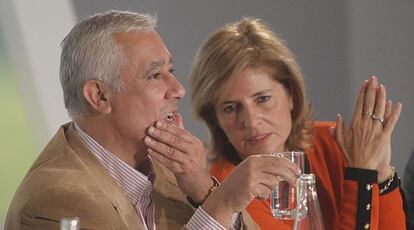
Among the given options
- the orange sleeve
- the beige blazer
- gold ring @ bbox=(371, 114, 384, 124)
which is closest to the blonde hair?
gold ring @ bbox=(371, 114, 384, 124)

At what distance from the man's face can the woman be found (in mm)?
514

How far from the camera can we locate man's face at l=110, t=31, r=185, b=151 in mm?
1798

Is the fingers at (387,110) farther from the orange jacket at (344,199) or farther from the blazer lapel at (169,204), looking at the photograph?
the blazer lapel at (169,204)

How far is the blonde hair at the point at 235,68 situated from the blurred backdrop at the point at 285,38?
2.22 ft

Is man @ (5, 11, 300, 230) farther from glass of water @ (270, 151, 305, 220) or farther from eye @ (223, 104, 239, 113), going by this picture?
eye @ (223, 104, 239, 113)

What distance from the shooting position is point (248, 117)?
2338 millimetres

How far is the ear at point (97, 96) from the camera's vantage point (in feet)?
5.83

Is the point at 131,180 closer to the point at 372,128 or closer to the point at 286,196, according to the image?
the point at 286,196

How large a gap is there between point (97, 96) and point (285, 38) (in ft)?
6.78

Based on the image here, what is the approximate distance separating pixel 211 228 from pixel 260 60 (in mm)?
826

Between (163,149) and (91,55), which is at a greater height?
(91,55)

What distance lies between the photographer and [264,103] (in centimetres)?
237

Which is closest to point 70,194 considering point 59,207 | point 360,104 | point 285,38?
point 59,207

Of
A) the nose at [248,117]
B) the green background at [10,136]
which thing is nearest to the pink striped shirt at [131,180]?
the nose at [248,117]
